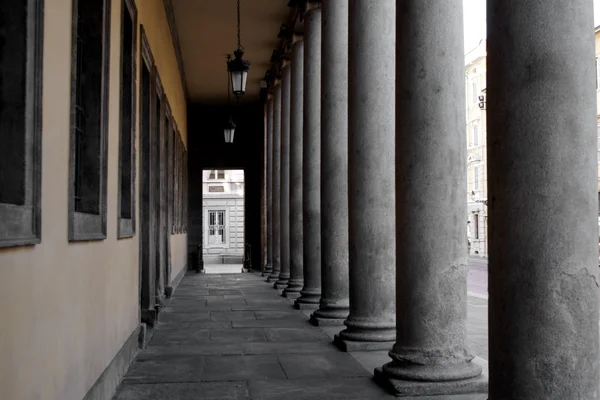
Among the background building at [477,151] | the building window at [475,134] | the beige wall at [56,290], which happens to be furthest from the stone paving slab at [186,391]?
the building window at [475,134]

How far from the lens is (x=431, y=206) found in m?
6.43

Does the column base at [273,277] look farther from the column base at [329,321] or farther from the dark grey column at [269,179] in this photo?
the column base at [329,321]

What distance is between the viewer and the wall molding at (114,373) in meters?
5.72

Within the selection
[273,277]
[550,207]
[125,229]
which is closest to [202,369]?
[125,229]

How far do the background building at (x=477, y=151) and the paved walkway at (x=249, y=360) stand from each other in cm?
3753

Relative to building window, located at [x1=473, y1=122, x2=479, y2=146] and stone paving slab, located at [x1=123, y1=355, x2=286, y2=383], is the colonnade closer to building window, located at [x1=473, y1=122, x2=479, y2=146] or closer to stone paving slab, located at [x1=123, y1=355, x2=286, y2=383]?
stone paving slab, located at [x1=123, y1=355, x2=286, y2=383]

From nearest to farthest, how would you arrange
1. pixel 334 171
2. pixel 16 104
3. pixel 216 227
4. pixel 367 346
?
pixel 16 104, pixel 367 346, pixel 334 171, pixel 216 227

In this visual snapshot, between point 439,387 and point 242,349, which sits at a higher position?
point 439,387

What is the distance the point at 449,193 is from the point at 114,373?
11.5ft

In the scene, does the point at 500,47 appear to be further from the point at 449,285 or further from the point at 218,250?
the point at 218,250

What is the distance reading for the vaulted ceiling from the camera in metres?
16.3

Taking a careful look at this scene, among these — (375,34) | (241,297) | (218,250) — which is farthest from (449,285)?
(218,250)

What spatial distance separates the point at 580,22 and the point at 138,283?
22.0ft

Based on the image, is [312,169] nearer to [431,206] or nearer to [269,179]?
[431,206]
